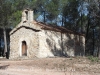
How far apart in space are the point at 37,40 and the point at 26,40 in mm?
1990

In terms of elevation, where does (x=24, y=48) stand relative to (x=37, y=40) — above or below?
below

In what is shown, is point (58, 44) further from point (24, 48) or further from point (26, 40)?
point (24, 48)

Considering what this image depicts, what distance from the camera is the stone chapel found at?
95.3 ft

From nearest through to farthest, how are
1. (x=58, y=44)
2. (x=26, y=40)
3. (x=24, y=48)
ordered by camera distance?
(x=26, y=40)
(x=24, y=48)
(x=58, y=44)

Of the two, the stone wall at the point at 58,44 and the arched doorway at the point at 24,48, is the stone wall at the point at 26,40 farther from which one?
the stone wall at the point at 58,44

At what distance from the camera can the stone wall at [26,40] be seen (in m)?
29.2

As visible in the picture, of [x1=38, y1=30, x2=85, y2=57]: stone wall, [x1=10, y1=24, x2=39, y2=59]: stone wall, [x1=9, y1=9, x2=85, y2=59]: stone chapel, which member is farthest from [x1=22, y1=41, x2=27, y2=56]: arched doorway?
[x1=38, y1=30, x2=85, y2=57]: stone wall

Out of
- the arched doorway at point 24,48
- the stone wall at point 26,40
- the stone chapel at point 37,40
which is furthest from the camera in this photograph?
the arched doorway at point 24,48

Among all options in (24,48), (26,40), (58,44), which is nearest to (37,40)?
(26,40)

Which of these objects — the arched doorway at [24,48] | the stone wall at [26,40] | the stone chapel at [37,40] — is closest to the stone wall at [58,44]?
the stone chapel at [37,40]

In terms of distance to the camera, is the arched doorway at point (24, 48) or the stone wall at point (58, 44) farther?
the arched doorway at point (24, 48)

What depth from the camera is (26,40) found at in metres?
30.3

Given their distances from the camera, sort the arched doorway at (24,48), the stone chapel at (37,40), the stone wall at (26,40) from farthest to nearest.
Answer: the arched doorway at (24,48) → the stone wall at (26,40) → the stone chapel at (37,40)

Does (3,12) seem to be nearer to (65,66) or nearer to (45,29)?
(45,29)
